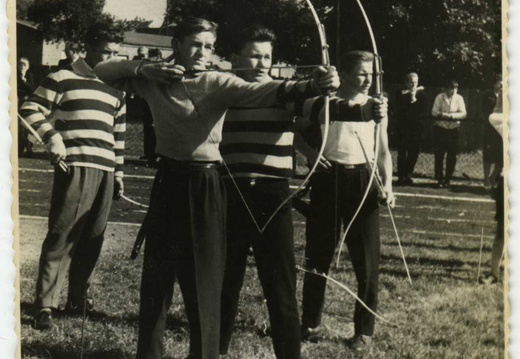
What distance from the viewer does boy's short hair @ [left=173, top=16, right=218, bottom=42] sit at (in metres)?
2.47

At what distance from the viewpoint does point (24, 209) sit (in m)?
2.64

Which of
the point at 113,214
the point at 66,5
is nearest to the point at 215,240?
the point at 113,214

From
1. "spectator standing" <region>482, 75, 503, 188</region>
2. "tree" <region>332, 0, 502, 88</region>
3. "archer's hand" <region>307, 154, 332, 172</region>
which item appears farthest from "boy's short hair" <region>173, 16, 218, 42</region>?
"spectator standing" <region>482, 75, 503, 188</region>

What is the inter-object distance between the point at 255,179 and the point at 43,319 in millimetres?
854

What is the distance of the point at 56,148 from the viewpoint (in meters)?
2.70

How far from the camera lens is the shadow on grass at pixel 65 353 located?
8.72 ft

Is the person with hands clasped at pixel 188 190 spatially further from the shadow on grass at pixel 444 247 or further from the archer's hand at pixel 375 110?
the shadow on grass at pixel 444 247

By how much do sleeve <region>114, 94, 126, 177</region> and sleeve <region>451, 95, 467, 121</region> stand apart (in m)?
1.05

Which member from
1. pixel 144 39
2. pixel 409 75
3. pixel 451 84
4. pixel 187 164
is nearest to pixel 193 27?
pixel 144 39

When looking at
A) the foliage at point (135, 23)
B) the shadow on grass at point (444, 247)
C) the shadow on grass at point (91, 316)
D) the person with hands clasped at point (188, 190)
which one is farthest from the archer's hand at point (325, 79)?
the shadow on grass at point (91, 316)

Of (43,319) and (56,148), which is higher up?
(56,148)

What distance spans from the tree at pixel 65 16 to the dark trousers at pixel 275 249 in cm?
70

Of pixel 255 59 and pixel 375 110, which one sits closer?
pixel 375 110

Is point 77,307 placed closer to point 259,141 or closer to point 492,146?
point 259,141
